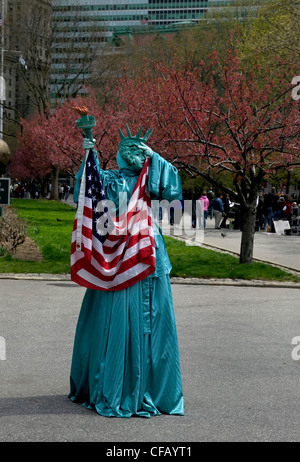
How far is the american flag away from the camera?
16.4 feet

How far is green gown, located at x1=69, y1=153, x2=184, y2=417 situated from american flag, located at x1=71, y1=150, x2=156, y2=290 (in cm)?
9

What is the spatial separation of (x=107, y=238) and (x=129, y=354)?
87cm

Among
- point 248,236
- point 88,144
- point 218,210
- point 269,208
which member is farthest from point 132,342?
point 218,210

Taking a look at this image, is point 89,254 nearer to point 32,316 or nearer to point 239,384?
point 239,384

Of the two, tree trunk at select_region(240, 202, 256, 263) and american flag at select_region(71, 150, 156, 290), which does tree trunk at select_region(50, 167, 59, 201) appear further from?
american flag at select_region(71, 150, 156, 290)

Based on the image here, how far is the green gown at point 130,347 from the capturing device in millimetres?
4805

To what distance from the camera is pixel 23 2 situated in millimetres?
49031

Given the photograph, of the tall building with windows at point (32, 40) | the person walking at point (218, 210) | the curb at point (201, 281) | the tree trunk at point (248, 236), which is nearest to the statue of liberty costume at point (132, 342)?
the curb at point (201, 281)

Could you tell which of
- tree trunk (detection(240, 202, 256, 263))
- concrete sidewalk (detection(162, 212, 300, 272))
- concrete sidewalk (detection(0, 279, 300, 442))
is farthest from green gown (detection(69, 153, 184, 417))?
concrete sidewalk (detection(162, 212, 300, 272))

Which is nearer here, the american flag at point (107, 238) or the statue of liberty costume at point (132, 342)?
the statue of liberty costume at point (132, 342)

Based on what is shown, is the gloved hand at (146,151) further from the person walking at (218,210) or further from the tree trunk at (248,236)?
the person walking at (218,210)

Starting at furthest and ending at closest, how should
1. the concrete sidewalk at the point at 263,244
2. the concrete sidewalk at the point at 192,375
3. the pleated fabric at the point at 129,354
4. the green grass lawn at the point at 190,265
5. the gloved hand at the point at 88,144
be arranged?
the concrete sidewalk at the point at 263,244 → the green grass lawn at the point at 190,265 → the gloved hand at the point at 88,144 → the pleated fabric at the point at 129,354 → the concrete sidewalk at the point at 192,375

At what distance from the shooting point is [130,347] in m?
4.87

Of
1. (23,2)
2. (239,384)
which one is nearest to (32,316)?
(239,384)
